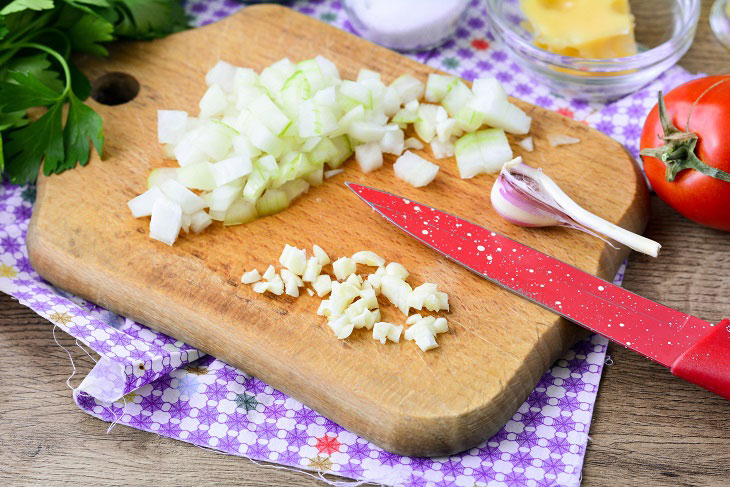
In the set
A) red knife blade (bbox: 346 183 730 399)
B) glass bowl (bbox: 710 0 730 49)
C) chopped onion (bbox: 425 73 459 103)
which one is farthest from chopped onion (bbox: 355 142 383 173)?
glass bowl (bbox: 710 0 730 49)

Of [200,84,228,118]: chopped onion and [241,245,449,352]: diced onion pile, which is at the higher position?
[200,84,228,118]: chopped onion

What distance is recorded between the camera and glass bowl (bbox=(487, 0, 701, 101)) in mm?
2018

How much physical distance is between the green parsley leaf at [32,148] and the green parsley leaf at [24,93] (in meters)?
0.03

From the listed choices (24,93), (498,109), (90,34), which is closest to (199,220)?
(24,93)

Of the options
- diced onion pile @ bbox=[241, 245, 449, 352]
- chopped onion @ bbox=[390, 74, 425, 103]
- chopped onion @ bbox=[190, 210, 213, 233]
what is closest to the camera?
diced onion pile @ bbox=[241, 245, 449, 352]

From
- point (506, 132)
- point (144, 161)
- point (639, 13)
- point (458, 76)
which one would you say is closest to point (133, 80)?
point (144, 161)

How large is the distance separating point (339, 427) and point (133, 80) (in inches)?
45.6

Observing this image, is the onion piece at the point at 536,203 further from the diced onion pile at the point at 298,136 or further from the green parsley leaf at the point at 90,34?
the green parsley leaf at the point at 90,34

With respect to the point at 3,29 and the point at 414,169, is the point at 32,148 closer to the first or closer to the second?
the point at 3,29

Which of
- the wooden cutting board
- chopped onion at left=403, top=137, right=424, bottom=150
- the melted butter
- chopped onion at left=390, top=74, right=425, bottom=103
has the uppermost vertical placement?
the melted butter

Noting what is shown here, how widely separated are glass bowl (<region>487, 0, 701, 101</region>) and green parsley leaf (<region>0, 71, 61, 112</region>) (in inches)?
46.8

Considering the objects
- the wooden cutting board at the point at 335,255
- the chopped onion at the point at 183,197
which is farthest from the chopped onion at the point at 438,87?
the chopped onion at the point at 183,197

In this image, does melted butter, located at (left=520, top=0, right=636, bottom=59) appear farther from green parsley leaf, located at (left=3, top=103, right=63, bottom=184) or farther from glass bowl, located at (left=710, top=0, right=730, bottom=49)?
green parsley leaf, located at (left=3, top=103, right=63, bottom=184)

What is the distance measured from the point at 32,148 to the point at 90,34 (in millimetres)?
361
